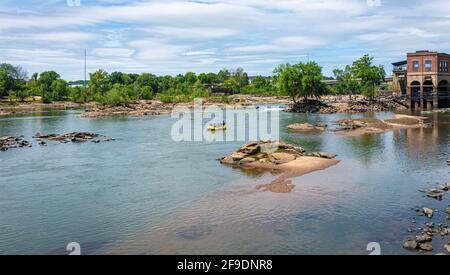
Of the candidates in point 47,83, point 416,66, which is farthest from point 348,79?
point 47,83

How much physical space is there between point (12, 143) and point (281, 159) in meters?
37.0

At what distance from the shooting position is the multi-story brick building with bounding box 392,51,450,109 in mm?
106000

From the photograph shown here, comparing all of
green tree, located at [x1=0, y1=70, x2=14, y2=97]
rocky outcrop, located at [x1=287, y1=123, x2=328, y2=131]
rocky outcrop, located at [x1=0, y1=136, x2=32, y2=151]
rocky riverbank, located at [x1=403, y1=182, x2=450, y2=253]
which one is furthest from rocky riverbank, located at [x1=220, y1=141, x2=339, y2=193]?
green tree, located at [x1=0, y1=70, x2=14, y2=97]

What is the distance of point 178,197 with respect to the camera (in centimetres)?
3344

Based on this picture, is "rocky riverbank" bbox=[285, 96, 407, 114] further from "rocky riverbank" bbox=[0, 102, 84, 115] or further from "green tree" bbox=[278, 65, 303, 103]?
"rocky riverbank" bbox=[0, 102, 84, 115]

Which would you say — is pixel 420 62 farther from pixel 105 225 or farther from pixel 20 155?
pixel 105 225

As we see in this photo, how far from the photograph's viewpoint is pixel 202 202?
31.8 metres

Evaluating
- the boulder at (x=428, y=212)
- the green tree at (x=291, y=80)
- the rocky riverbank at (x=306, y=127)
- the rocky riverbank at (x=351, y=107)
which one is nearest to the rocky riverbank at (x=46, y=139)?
the rocky riverbank at (x=306, y=127)

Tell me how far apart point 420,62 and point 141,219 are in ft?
313

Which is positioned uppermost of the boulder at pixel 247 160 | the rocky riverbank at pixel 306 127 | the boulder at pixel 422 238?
the rocky riverbank at pixel 306 127

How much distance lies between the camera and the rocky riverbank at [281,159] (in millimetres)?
41625

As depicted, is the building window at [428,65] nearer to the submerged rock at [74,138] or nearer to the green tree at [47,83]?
the submerged rock at [74,138]

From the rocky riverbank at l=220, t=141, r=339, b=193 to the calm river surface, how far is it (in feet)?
5.10

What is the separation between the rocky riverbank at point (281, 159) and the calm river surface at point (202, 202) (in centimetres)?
156
